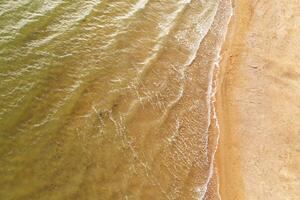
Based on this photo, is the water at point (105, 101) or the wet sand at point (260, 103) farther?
the wet sand at point (260, 103)

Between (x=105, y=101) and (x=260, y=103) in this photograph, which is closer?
(x=105, y=101)

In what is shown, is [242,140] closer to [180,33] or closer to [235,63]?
[235,63]

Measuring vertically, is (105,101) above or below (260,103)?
above

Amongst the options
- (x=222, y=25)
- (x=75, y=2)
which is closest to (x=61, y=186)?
(x=75, y=2)
